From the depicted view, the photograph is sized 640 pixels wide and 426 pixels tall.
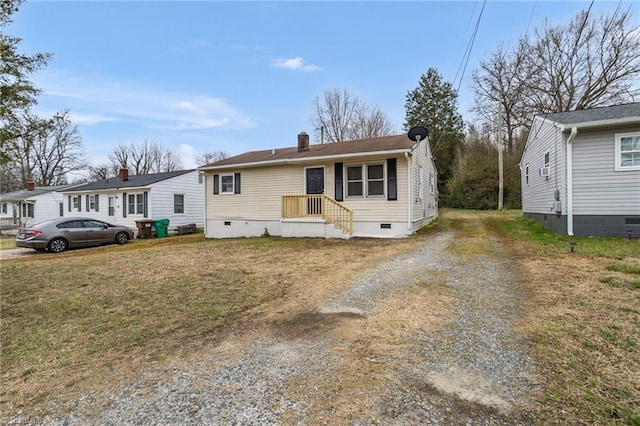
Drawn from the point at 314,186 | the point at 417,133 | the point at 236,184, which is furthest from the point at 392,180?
the point at 236,184

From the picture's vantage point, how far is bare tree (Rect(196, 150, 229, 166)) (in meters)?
49.6

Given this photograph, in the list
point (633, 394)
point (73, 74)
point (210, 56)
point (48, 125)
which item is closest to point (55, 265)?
point (48, 125)

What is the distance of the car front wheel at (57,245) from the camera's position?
13.3 m

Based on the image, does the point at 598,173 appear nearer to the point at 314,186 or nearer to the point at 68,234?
the point at 314,186

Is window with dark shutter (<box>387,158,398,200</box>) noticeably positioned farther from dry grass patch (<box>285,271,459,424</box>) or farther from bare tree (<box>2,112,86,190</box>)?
bare tree (<box>2,112,86,190</box>)

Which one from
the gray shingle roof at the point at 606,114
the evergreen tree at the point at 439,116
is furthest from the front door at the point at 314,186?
the evergreen tree at the point at 439,116

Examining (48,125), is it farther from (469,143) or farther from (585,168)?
(469,143)

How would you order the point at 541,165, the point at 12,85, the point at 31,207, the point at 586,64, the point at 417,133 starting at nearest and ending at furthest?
the point at 12,85
the point at 417,133
the point at 541,165
the point at 586,64
the point at 31,207

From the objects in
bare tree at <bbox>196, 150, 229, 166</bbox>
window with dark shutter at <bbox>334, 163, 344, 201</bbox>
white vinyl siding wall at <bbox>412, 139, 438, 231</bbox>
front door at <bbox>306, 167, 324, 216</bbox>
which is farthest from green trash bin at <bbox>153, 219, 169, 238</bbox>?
bare tree at <bbox>196, 150, 229, 166</bbox>

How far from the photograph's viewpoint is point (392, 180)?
11156 millimetres

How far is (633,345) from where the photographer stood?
2.93 metres

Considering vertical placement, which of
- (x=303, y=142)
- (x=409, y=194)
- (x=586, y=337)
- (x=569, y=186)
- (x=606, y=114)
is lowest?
(x=586, y=337)

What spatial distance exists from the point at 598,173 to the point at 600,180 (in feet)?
0.69

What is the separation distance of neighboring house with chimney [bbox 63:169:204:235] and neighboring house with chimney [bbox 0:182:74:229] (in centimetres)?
350
